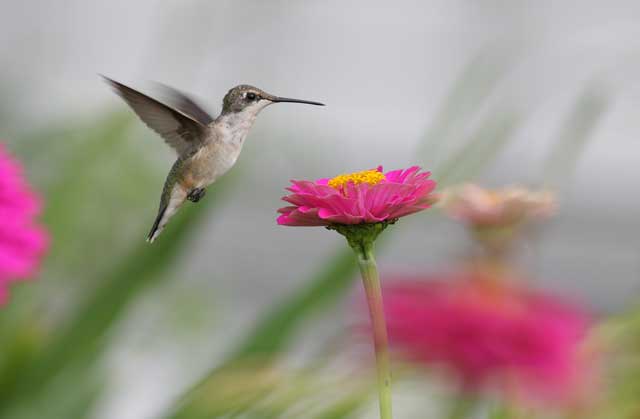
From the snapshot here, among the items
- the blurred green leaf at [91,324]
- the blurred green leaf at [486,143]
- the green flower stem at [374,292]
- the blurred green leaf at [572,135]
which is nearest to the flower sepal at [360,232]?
the green flower stem at [374,292]

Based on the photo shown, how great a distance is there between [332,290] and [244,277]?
2.04 metres

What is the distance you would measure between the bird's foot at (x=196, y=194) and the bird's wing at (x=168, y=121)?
5cm

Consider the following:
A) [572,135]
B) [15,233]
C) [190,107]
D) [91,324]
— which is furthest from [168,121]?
[91,324]

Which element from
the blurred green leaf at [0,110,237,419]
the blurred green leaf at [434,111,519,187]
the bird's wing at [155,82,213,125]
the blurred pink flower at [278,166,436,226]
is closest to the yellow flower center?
the blurred pink flower at [278,166,436,226]

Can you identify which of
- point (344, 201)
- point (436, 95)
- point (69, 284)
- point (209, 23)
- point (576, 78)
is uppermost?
point (436, 95)

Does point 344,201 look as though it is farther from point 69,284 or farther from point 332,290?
point 69,284

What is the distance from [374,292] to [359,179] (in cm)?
2

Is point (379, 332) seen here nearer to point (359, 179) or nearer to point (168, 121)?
point (359, 179)

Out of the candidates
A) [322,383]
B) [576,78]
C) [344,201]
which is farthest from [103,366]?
[576,78]

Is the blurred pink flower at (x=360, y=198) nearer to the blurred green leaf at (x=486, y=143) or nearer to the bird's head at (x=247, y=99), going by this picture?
the bird's head at (x=247, y=99)

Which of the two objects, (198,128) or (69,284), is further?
(69,284)

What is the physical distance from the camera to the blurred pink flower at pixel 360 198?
161mm

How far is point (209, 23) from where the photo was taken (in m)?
1.05

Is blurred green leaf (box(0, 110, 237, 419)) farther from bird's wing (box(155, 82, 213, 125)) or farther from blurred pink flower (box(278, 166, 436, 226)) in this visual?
blurred pink flower (box(278, 166, 436, 226))
